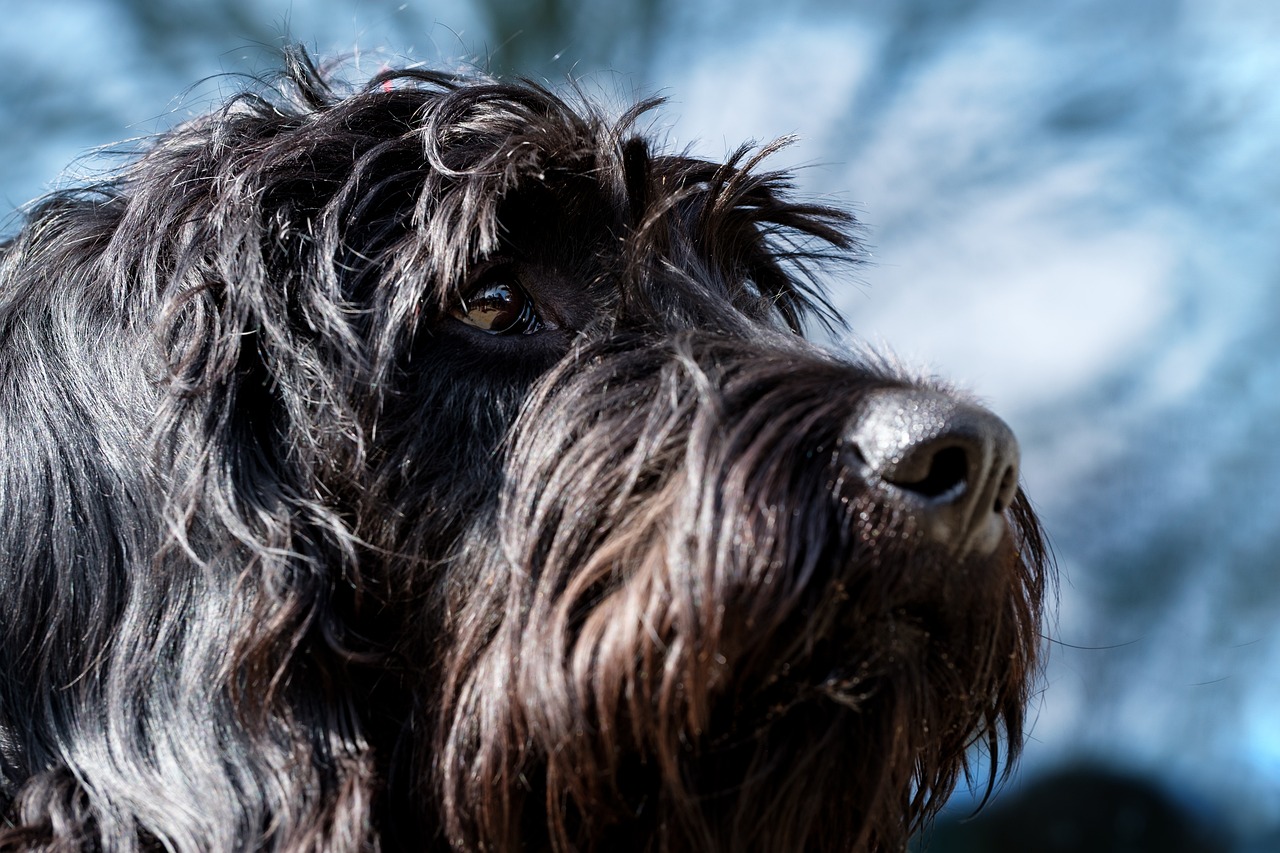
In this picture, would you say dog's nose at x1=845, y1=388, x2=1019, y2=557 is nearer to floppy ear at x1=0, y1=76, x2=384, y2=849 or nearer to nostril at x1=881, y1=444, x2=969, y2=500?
nostril at x1=881, y1=444, x2=969, y2=500

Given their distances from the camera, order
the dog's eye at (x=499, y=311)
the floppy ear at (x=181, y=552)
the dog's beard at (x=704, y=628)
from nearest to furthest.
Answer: the dog's beard at (x=704, y=628) < the floppy ear at (x=181, y=552) < the dog's eye at (x=499, y=311)

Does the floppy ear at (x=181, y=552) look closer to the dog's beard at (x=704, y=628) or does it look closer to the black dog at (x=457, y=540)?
the black dog at (x=457, y=540)

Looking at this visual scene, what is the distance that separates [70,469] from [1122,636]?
11.0 ft

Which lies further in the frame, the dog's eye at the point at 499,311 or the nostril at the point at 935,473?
the dog's eye at the point at 499,311

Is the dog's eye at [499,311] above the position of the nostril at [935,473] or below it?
above

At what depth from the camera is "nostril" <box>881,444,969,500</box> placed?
1636 mm

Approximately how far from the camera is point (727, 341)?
80.4 inches

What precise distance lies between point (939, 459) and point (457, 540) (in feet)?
2.54

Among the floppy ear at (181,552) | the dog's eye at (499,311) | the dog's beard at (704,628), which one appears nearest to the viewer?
the dog's beard at (704,628)

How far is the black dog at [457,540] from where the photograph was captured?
5.50ft

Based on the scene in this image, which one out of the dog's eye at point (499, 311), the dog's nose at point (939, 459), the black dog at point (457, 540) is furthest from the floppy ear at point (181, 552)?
the dog's nose at point (939, 459)

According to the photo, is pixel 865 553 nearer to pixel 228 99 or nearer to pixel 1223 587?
pixel 228 99

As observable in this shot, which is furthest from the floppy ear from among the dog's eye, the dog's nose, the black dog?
the dog's nose

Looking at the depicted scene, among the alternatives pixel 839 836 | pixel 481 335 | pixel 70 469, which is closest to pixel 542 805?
pixel 839 836
